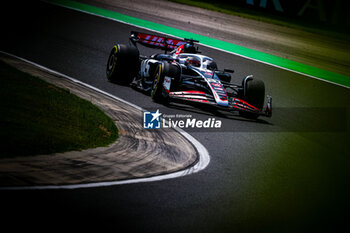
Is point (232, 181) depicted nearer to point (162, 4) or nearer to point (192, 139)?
point (192, 139)

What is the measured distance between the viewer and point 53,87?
9523mm

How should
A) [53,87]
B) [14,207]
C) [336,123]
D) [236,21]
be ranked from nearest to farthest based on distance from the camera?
[14,207]
[53,87]
[336,123]
[236,21]

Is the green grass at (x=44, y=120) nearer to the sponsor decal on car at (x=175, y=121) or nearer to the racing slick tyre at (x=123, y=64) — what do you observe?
the sponsor decal on car at (x=175, y=121)

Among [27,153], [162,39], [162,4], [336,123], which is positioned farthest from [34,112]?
[162,4]

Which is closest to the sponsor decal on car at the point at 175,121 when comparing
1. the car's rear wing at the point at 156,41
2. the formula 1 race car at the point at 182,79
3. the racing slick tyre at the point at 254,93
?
the formula 1 race car at the point at 182,79

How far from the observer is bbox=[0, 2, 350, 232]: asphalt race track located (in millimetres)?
4777

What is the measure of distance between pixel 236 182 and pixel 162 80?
427 centimetres

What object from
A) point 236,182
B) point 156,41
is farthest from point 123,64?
point 236,182

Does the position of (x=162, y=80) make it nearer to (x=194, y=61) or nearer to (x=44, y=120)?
(x=194, y=61)

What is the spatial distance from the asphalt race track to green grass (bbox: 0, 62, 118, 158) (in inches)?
51.4

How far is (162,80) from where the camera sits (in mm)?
10328

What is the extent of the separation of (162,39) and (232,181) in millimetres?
6851

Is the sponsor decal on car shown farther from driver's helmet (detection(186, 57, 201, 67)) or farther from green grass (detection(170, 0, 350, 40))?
green grass (detection(170, 0, 350, 40))

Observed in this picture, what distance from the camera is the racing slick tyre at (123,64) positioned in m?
11.6
